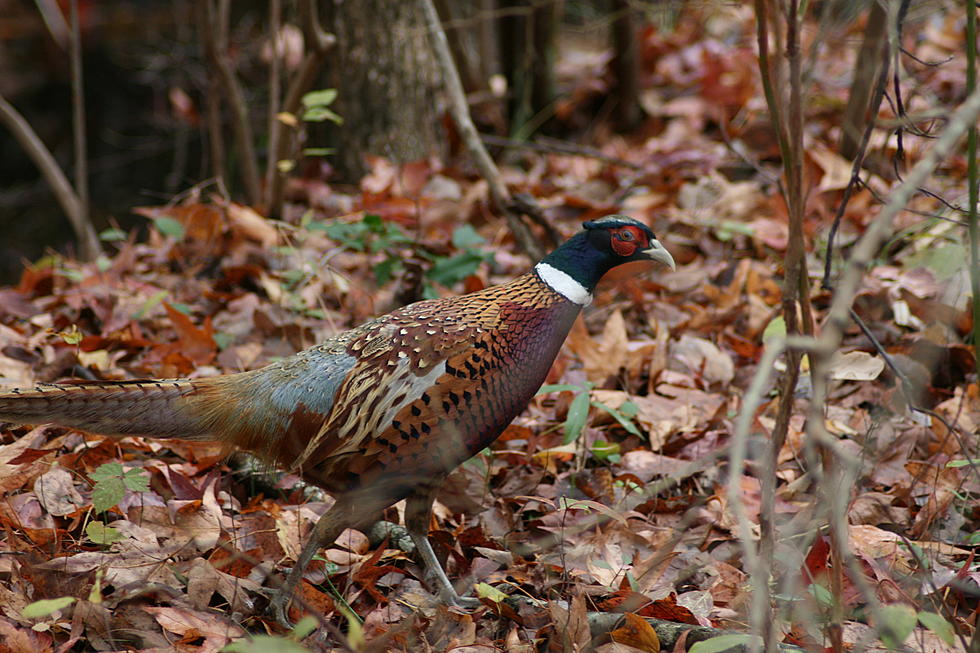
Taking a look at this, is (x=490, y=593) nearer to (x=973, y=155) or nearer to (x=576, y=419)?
(x=576, y=419)

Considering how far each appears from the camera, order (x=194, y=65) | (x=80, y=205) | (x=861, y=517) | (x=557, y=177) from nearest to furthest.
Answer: (x=861, y=517), (x=80, y=205), (x=557, y=177), (x=194, y=65)

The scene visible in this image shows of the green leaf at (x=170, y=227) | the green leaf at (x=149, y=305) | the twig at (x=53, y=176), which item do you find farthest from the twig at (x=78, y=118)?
the green leaf at (x=149, y=305)

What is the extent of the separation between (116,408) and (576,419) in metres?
1.61

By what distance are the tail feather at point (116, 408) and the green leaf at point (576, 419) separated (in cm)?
129

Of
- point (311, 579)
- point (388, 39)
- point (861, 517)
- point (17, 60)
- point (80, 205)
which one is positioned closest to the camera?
point (311, 579)

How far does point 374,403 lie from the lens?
297cm

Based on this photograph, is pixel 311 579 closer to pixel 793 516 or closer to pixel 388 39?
pixel 793 516

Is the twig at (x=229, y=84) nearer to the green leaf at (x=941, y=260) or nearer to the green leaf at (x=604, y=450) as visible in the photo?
the green leaf at (x=604, y=450)

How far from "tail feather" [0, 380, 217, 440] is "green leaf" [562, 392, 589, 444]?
1294 millimetres

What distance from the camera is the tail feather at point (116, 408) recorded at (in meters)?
2.88

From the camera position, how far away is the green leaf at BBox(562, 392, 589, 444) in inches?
139

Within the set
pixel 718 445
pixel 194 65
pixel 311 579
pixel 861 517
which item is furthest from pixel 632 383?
pixel 194 65

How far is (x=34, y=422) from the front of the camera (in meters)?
2.91

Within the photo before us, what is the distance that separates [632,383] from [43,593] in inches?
102
